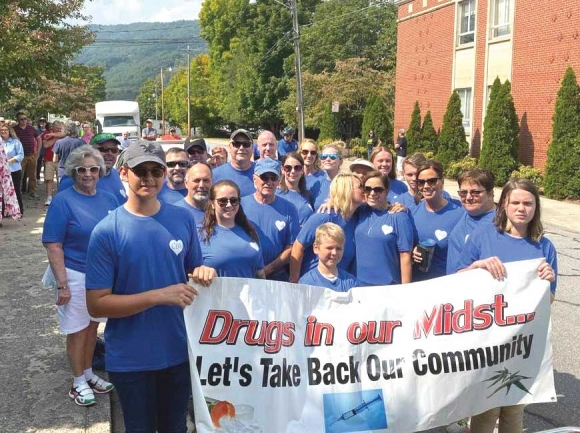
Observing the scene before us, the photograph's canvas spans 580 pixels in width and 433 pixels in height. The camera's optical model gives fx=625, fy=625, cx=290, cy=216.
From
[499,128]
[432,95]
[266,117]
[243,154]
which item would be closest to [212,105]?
[266,117]

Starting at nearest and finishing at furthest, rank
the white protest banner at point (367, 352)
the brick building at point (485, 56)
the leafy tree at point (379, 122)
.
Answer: the white protest banner at point (367, 352), the brick building at point (485, 56), the leafy tree at point (379, 122)

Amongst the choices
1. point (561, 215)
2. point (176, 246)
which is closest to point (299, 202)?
point (176, 246)

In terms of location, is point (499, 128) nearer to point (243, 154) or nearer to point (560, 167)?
point (560, 167)

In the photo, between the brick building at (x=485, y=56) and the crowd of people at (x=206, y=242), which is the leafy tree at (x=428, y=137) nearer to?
the brick building at (x=485, y=56)

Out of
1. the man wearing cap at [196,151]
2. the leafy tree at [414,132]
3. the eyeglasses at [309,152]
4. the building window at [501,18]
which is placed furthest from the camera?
the leafy tree at [414,132]

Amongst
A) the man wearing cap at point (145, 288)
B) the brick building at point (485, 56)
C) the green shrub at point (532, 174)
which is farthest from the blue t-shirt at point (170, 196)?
the brick building at point (485, 56)

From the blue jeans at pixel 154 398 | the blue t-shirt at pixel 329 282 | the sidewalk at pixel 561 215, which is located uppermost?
the blue t-shirt at pixel 329 282

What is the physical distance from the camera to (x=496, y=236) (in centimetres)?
386

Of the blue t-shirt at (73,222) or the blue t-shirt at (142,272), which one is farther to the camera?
the blue t-shirt at (73,222)

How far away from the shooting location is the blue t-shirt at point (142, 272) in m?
2.95

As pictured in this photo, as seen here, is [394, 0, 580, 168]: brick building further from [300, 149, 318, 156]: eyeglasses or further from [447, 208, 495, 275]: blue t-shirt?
[447, 208, 495, 275]: blue t-shirt

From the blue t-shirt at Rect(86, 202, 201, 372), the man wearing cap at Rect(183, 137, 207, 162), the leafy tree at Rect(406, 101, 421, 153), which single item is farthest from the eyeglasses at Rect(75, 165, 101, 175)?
the leafy tree at Rect(406, 101, 421, 153)

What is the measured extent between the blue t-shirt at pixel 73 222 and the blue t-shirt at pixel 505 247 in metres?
2.55

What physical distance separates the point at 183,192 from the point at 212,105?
72506 mm
